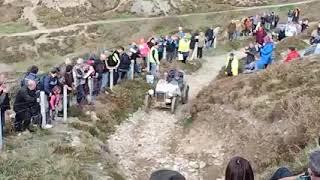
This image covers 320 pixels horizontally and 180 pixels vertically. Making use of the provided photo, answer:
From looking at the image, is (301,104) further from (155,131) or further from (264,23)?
(264,23)

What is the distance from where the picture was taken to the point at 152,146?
707 inches

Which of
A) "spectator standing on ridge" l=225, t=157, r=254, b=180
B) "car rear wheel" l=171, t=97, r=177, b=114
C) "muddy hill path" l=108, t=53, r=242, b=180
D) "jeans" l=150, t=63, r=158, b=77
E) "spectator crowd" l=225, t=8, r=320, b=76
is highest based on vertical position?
"spectator standing on ridge" l=225, t=157, r=254, b=180

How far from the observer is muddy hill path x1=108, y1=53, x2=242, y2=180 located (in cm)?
1629

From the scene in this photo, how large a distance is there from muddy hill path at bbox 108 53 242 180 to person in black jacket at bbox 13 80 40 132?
281cm

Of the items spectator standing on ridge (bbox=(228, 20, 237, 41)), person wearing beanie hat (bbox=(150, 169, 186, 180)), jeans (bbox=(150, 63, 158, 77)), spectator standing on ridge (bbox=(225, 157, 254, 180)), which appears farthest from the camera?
spectator standing on ridge (bbox=(228, 20, 237, 41))

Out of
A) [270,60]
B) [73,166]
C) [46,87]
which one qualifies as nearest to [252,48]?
[270,60]

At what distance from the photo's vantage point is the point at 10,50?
53656 millimetres

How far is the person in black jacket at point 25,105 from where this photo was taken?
15047 millimetres

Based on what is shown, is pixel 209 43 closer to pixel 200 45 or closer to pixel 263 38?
pixel 200 45

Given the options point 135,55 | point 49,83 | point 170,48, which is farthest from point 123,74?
point 49,83

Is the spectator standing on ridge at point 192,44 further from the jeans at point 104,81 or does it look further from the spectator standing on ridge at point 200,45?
the jeans at point 104,81

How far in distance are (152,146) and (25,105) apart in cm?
442

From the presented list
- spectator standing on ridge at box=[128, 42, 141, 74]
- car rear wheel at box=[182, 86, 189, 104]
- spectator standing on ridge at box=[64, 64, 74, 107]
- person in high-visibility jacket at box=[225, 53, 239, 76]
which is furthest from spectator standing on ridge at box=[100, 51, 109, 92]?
person in high-visibility jacket at box=[225, 53, 239, 76]

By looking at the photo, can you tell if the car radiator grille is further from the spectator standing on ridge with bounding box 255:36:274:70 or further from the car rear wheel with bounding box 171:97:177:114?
the spectator standing on ridge with bounding box 255:36:274:70
